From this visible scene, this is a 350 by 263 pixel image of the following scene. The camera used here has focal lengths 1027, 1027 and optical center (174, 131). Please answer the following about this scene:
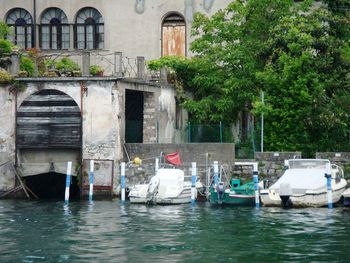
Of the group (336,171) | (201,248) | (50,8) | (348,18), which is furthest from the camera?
(50,8)

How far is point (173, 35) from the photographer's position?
59.2 metres

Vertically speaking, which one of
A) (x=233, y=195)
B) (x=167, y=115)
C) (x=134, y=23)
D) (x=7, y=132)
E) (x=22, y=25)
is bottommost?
(x=233, y=195)

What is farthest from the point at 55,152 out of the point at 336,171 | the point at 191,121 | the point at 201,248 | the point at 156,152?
the point at 201,248

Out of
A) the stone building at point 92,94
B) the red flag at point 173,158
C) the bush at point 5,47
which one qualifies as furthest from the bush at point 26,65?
the red flag at point 173,158

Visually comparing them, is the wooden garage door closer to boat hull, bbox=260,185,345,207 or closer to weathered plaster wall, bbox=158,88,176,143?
weathered plaster wall, bbox=158,88,176,143

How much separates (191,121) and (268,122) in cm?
651

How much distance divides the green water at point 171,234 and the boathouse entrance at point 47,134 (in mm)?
5334

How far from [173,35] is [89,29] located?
4.98 metres

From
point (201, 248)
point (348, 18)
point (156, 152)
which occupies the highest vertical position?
point (348, 18)

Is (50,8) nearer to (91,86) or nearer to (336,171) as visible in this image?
(91,86)

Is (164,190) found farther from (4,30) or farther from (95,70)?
(4,30)

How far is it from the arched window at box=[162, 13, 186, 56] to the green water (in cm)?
1869

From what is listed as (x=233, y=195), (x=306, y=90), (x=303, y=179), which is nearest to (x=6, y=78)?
(x=233, y=195)

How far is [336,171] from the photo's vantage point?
138ft
